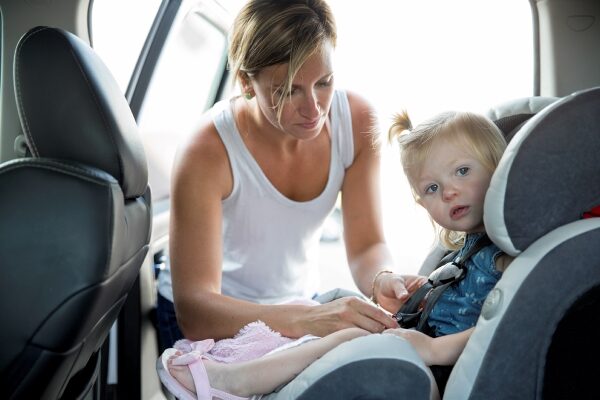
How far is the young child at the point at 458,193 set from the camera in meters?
1.42

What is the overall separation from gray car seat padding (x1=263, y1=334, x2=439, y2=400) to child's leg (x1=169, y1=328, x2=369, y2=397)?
0.16 metres

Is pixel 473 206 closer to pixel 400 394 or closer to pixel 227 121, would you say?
pixel 400 394

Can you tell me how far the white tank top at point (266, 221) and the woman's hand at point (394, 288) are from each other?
38 centimetres

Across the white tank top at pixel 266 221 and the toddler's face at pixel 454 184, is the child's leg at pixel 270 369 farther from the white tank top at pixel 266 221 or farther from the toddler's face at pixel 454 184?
the white tank top at pixel 266 221

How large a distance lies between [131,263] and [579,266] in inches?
40.3

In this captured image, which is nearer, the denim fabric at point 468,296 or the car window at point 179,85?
the denim fabric at point 468,296

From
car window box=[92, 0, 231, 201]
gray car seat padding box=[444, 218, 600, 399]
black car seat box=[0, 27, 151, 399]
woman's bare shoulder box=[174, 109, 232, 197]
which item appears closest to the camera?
gray car seat padding box=[444, 218, 600, 399]

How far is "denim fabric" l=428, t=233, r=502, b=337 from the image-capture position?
55.8 inches

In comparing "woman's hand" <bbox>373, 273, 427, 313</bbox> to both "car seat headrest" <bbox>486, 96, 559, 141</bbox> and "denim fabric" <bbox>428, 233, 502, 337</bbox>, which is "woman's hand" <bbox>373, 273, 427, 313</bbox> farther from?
"car seat headrest" <bbox>486, 96, 559, 141</bbox>

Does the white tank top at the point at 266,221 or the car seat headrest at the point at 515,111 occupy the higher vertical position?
the car seat headrest at the point at 515,111

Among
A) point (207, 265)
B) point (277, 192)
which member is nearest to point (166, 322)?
point (207, 265)

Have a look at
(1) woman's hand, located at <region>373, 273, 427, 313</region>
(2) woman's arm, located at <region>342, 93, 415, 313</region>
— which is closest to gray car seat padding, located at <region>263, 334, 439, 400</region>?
(1) woman's hand, located at <region>373, 273, 427, 313</region>

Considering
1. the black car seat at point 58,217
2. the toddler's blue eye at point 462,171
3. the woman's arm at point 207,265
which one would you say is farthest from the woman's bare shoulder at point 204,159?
the toddler's blue eye at point 462,171

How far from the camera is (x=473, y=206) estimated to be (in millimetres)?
1483
